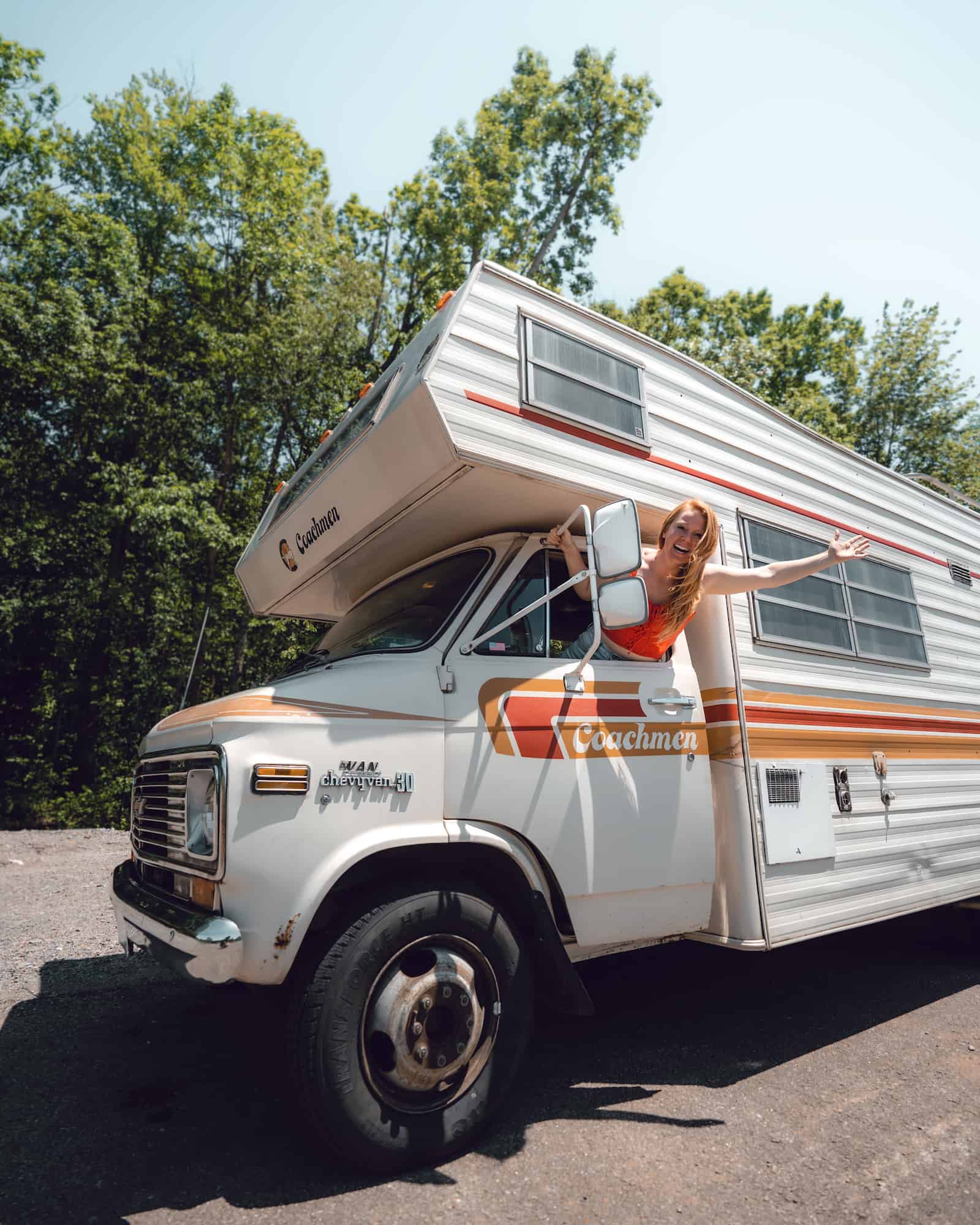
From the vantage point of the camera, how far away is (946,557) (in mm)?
5852

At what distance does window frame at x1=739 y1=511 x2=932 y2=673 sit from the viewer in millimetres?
4105

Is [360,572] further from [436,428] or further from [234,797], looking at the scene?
[234,797]

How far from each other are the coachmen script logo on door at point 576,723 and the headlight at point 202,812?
1.05 m

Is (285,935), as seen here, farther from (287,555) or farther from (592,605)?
(287,555)

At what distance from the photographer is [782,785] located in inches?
150

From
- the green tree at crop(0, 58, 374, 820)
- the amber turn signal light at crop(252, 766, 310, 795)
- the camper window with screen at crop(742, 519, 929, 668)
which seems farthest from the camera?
the green tree at crop(0, 58, 374, 820)

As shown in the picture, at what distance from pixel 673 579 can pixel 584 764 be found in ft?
3.19

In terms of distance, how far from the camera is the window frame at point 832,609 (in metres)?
4.11

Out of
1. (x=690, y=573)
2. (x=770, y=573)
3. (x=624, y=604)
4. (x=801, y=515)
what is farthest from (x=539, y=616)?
(x=801, y=515)

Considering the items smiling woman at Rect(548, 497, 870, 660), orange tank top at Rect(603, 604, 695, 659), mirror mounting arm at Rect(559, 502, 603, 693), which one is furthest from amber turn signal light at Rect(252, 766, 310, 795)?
orange tank top at Rect(603, 604, 695, 659)

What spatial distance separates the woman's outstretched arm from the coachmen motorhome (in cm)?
17

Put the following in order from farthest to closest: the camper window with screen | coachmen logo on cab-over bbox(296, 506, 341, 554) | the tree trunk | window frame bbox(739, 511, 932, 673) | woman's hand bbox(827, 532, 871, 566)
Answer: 1. the tree trunk
2. the camper window with screen
3. window frame bbox(739, 511, 932, 673)
4. coachmen logo on cab-over bbox(296, 506, 341, 554)
5. woman's hand bbox(827, 532, 871, 566)

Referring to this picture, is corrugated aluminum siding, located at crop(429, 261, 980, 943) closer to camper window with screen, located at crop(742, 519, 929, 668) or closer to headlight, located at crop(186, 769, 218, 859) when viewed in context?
camper window with screen, located at crop(742, 519, 929, 668)

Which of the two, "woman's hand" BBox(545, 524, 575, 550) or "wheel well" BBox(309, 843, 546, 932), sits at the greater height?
"woman's hand" BBox(545, 524, 575, 550)
